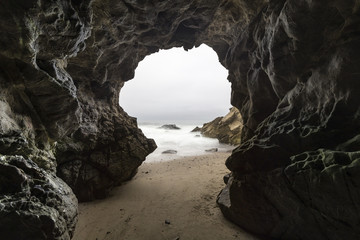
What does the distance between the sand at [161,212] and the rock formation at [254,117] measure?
93 centimetres

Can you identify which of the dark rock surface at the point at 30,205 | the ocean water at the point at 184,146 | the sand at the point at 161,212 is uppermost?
the dark rock surface at the point at 30,205

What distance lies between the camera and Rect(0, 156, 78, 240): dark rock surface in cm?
330

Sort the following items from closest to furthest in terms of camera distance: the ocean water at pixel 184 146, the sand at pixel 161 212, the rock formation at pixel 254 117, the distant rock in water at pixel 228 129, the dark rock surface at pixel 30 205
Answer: the dark rock surface at pixel 30 205 → the rock formation at pixel 254 117 → the sand at pixel 161 212 → the ocean water at pixel 184 146 → the distant rock in water at pixel 228 129

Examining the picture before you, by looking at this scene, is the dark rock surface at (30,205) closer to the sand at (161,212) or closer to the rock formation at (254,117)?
the rock formation at (254,117)

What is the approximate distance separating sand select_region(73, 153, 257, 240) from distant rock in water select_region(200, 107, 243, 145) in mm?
17643

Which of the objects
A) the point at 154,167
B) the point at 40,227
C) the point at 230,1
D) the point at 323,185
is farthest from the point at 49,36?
the point at 154,167

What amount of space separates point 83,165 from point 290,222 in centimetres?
1100

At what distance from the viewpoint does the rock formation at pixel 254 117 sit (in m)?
4.42

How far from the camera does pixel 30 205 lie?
3588mm

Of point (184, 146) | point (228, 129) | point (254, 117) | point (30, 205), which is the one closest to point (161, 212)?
point (30, 205)

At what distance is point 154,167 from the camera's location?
18.1 meters

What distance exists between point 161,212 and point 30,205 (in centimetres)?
707

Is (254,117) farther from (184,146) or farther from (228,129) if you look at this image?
(228,129)

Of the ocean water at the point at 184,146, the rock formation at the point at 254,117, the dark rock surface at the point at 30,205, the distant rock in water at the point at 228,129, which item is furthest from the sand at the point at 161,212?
the distant rock in water at the point at 228,129
